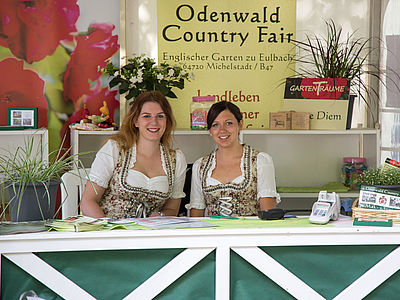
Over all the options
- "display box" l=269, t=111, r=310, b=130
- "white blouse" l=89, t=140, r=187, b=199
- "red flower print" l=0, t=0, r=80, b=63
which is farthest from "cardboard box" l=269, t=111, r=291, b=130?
"red flower print" l=0, t=0, r=80, b=63

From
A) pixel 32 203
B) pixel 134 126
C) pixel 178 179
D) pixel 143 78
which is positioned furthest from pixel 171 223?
pixel 143 78

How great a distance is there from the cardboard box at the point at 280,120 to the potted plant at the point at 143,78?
2.20ft

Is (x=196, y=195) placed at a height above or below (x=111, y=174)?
below

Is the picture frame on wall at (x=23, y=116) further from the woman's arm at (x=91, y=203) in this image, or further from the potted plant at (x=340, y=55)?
the potted plant at (x=340, y=55)

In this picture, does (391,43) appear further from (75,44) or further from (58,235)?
(58,235)

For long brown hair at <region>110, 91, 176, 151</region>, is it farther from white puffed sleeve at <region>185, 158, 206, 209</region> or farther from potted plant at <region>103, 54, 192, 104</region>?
potted plant at <region>103, 54, 192, 104</region>

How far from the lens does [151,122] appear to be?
3.16m

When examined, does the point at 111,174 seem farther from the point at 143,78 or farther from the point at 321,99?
the point at 321,99

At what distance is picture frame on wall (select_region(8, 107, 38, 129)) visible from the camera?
13.4ft

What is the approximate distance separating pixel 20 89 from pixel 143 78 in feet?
3.21

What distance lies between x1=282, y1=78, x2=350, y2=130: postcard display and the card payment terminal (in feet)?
5.62

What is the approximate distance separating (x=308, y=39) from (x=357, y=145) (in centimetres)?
91

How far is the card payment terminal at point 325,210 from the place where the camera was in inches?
87.0

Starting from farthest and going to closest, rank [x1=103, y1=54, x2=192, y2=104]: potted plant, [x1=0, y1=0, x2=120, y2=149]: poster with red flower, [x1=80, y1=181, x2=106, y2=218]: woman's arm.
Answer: [x1=0, y1=0, x2=120, y2=149]: poster with red flower → [x1=103, y1=54, x2=192, y2=104]: potted plant → [x1=80, y1=181, x2=106, y2=218]: woman's arm
